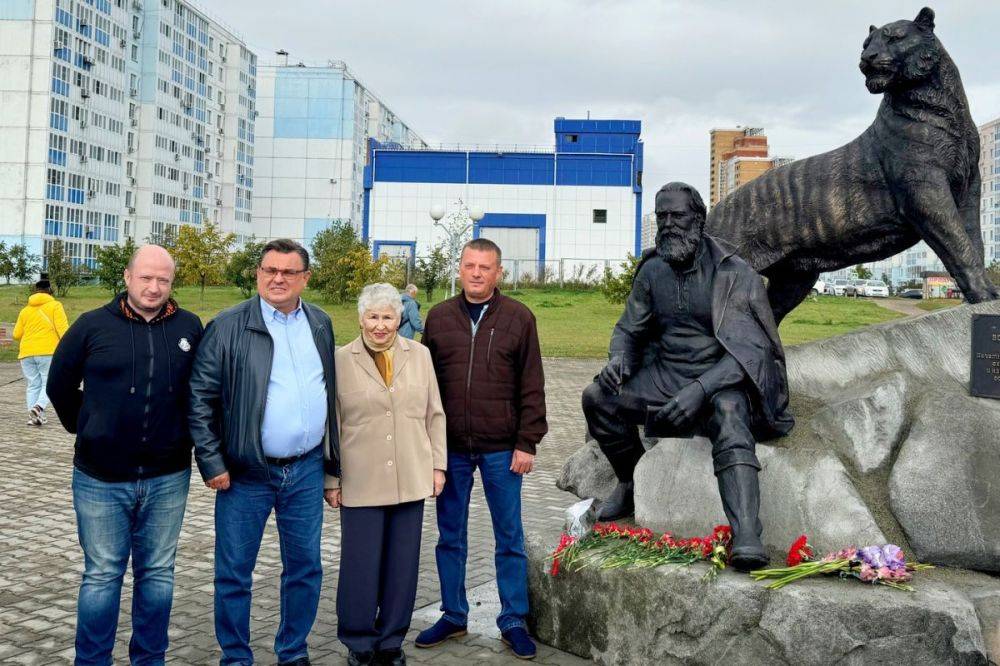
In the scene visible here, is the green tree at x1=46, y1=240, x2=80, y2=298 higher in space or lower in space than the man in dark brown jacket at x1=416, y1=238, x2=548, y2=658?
higher

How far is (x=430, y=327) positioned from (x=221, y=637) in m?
1.79

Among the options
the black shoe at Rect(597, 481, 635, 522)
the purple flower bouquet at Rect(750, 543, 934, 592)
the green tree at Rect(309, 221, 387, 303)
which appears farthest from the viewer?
the green tree at Rect(309, 221, 387, 303)

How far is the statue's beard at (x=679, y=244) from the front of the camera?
4.59 m

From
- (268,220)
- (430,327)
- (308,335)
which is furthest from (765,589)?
(268,220)

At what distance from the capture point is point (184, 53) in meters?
69.4

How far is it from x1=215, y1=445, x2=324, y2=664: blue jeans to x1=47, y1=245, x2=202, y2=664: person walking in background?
0.78ft

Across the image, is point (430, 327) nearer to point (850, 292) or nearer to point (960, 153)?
point (960, 153)

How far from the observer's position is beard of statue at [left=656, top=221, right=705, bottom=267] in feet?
15.1

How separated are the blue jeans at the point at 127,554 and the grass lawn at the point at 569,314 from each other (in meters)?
18.5

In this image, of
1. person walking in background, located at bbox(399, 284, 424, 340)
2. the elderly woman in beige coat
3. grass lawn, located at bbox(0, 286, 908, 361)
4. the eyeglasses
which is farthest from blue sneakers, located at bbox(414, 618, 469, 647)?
grass lawn, located at bbox(0, 286, 908, 361)

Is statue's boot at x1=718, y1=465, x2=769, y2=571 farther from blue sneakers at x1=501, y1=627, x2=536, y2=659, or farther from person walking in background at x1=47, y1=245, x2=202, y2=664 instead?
person walking in background at x1=47, y1=245, x2=202, y2=664

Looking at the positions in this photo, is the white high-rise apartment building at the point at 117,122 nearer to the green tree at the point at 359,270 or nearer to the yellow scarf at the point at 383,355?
the green tree at the point at 359,270

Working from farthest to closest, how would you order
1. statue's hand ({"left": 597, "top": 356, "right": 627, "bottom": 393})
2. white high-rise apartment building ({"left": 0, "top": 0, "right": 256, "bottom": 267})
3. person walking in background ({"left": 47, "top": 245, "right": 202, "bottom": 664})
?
1. white high-rise apartment building ({"left": 0, "top": 0, "right": 256, "bottom": 267})
2. statue's hand ({"left": 597, "top": 356, "right": 627, "bottom": 393})
3. person walking in background ({"left": 47, "top": 245, "right": 202, "bottom": 664})

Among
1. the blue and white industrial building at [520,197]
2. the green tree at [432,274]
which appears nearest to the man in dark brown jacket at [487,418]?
the green tree at [432,274]
